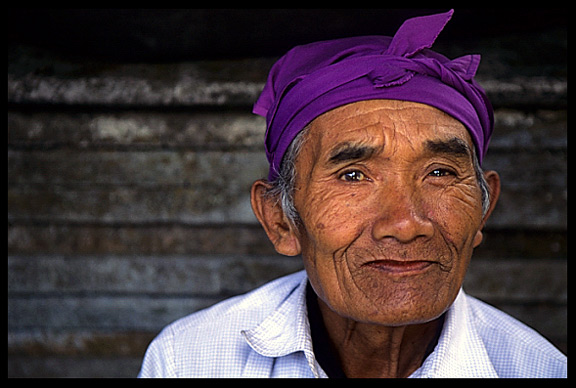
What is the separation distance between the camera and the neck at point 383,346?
2018mm

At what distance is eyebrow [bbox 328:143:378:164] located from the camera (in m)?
1.77

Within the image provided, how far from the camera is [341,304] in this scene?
181 centimetres

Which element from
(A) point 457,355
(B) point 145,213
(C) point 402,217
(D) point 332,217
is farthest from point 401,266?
(B) point 145,213

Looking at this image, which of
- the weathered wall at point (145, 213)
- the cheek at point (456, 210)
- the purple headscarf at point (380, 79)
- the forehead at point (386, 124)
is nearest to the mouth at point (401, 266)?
the cheek at point (456, 210)

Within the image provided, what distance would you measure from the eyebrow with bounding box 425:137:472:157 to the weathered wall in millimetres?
1083

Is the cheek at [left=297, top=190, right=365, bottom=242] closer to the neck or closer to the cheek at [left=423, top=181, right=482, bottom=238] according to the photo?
the cheek at [left=423, top=181, right=482, bottom=238]

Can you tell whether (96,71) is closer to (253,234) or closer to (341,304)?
(253,234)

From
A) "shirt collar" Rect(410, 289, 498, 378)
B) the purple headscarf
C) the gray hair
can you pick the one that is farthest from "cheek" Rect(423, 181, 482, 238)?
"shirt collar" Rect(410, 289, 498, 378)

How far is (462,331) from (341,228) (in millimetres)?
668

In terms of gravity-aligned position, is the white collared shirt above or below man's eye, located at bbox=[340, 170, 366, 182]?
below

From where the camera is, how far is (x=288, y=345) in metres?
2.04

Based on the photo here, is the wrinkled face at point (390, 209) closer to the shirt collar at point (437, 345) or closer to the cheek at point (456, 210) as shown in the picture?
the cheek at point (456, 210)

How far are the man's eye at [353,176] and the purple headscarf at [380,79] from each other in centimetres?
23

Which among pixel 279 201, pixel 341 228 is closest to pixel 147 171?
pixel 279 201
